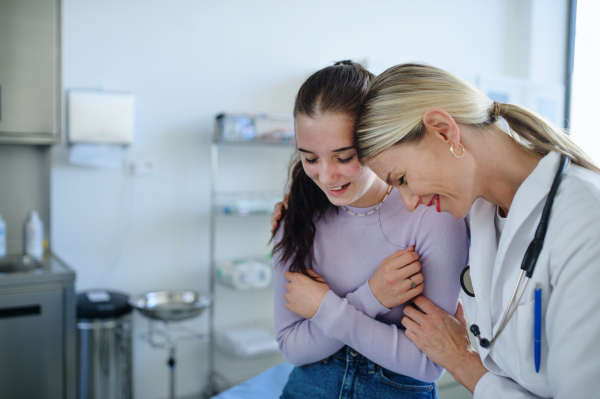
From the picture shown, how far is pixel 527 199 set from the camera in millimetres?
895

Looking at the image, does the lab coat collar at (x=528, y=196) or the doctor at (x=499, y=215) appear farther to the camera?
the lab coat collar at (x=528, y=196)

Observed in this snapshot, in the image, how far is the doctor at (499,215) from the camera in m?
0.77

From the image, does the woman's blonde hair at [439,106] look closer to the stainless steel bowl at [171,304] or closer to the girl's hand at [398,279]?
the girl's hand at [398,279]

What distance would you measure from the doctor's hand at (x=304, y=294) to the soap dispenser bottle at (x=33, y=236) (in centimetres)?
173

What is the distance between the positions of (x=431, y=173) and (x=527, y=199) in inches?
7.4

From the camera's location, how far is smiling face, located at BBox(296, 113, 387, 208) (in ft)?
3.70

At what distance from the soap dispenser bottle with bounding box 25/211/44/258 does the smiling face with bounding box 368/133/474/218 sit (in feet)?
6.77

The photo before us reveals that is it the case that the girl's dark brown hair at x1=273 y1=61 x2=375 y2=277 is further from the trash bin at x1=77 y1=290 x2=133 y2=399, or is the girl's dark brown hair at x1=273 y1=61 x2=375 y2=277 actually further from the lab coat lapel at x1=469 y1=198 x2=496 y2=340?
the trash bin at x1=77 y1=290 x2=133 y2=399

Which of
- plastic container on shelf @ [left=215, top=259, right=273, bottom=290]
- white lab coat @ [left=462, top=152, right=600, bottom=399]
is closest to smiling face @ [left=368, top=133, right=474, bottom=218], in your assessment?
white lab coat @ [left=462, top=152, right=600, bottom=399]

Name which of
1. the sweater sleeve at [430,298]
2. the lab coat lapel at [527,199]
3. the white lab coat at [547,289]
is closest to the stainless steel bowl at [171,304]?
the sweater sleeve at [430,298]

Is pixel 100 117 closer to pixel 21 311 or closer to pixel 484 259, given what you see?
pixel 21 311

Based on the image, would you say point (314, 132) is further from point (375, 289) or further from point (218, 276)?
point (218, 276)

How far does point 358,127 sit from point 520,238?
0.42 metres

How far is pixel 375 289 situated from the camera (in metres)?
1.15
